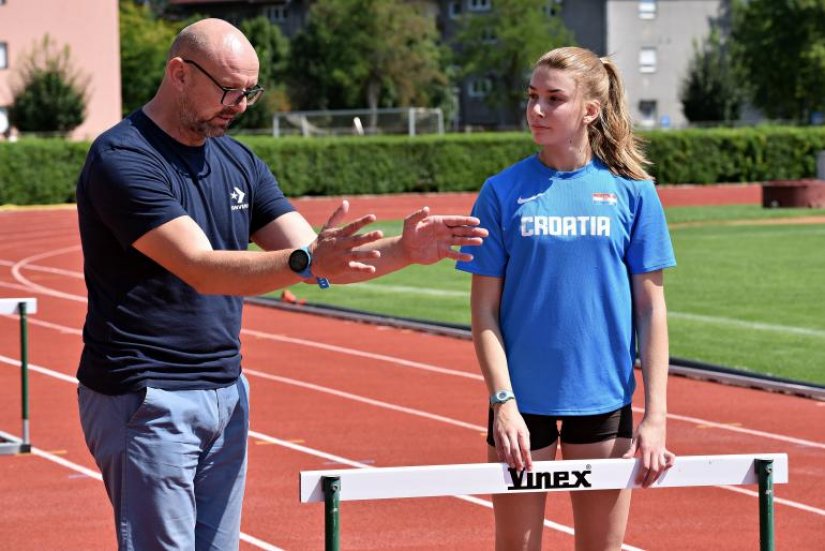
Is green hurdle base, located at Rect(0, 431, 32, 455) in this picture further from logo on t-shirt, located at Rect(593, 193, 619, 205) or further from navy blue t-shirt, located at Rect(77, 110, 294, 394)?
logo on t-shirt, located at Rect(593, 193, 619, 205)

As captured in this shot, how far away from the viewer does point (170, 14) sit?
102375mm

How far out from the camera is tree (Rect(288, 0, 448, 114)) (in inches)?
3214

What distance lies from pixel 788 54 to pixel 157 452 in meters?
73.9

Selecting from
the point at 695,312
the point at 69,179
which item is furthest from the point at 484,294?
the point at 69,179

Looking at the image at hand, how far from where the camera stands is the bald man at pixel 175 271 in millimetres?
3607

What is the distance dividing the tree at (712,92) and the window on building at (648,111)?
6.52 meters

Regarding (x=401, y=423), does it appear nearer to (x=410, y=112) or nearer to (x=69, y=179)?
(x=69, y=179)

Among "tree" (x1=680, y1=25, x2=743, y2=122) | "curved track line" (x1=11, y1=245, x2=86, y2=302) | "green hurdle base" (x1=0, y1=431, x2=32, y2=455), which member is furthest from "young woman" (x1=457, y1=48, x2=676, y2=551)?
"tree" (x1=680, y1=25, x2=743, y2=122)

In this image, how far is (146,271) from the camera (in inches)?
147

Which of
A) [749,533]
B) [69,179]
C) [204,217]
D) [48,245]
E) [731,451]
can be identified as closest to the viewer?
[204,217]

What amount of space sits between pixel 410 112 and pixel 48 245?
24369mm

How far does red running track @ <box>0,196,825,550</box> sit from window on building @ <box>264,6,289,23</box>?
8596 centimetres

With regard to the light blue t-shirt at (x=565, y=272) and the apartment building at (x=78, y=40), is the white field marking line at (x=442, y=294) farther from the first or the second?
the apartment building at (x=78, y=40)

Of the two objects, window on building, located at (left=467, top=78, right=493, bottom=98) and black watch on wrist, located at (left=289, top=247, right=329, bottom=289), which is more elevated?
window on building, located at (left=467, top=78, right=493, bottom=98)
